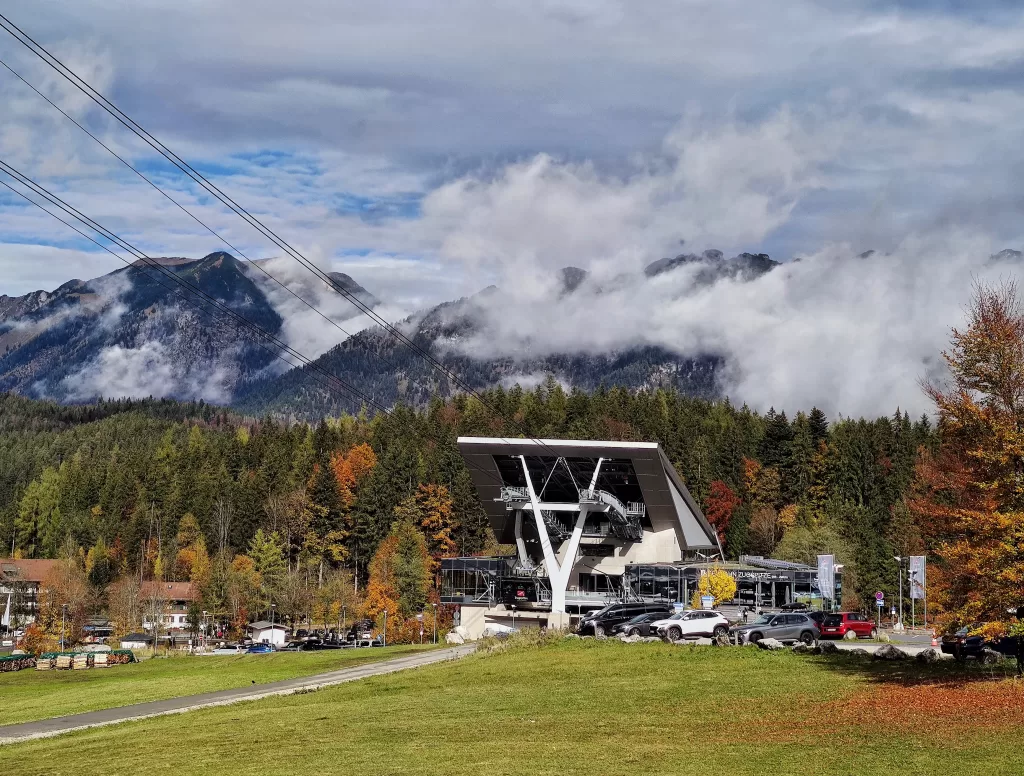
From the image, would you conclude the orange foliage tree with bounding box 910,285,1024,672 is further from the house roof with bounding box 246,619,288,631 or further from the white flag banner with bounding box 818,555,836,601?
the house roof with bounding box 246,619,288,631

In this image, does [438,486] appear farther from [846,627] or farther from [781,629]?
[781,629]

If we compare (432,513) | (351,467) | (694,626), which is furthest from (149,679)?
(351,467)

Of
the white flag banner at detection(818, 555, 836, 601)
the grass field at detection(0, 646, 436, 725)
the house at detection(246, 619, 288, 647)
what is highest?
the white flag banner at detection(818, 555, 836, 601)

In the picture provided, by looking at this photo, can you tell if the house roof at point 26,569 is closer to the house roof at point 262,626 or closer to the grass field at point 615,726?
the house roof at point 262,626

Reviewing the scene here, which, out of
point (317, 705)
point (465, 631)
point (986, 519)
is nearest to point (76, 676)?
point (465, 631)

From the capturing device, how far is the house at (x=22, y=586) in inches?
5620

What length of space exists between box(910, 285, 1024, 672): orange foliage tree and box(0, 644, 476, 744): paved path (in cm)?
2281

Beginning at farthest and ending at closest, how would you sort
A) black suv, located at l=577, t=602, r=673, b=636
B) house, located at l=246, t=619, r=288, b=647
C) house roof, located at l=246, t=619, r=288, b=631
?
house roof, located at l=246, t=619, r=288, b=631 < house, located at l=246, t=619, r=288, b=647 < black suv, located at l=577, t=602, r=673, b=636

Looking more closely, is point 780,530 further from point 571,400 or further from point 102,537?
point 102,537

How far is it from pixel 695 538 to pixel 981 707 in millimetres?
72136

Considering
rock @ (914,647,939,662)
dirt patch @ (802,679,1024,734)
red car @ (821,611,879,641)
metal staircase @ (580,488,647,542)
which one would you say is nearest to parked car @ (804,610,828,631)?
red car @ (821,611,879,641)

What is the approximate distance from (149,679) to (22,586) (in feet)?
304

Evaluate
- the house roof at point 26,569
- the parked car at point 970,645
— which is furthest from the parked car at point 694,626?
the house roof at point 26,569

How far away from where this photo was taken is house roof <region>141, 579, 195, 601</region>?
5098 inches
